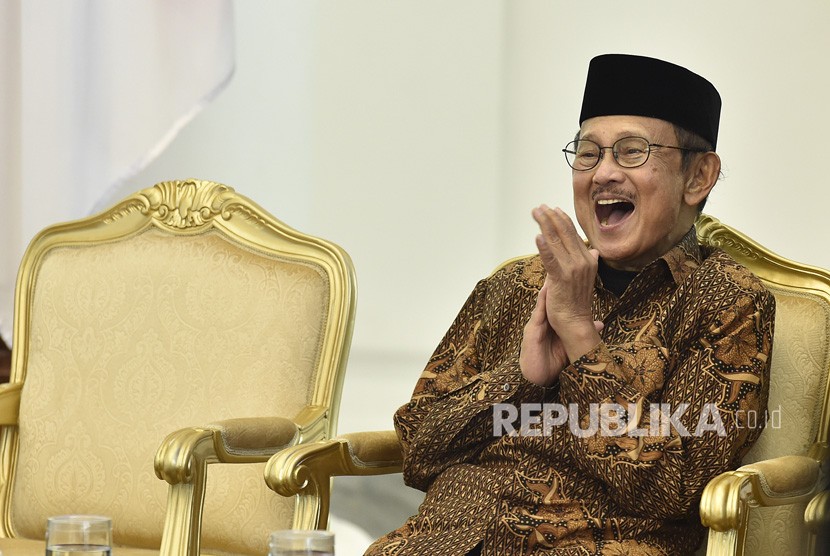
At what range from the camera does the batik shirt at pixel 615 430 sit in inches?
61.1

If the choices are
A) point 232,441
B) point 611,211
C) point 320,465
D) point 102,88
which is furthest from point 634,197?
point 102,88

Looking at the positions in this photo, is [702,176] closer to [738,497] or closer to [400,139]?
[738,497]

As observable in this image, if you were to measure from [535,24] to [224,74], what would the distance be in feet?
2.76

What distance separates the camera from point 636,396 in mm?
1572

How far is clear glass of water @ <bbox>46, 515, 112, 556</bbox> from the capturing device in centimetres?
96

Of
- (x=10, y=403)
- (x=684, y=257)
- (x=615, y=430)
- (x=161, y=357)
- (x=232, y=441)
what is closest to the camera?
(x=615, y=430)

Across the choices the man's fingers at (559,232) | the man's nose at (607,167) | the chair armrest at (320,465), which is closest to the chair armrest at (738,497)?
the man's fingers at (559,232)

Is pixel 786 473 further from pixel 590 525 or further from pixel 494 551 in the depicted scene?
pixel 494 551

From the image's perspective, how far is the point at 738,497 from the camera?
1.44 m

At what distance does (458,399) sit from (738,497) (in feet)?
1.70

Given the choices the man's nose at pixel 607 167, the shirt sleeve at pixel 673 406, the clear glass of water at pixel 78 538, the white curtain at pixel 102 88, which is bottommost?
the clear glass of water at pixel 78 538

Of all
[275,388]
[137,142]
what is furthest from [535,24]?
[275,388]

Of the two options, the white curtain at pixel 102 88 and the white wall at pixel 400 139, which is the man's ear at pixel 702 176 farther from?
the white curtain at pixel 102 88

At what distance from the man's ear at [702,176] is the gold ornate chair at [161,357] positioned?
0.71 metres
